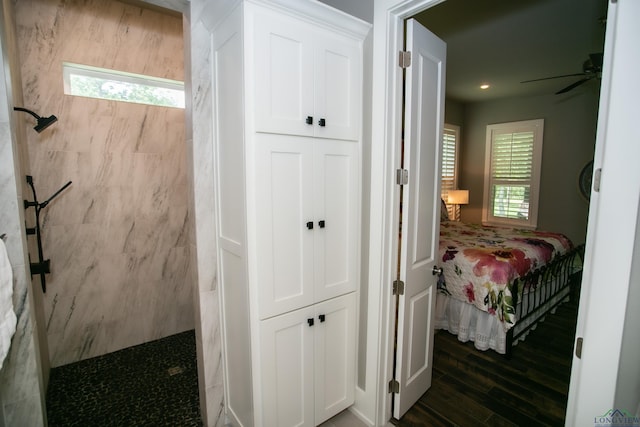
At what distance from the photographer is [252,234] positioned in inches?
55.8

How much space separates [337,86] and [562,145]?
489 centimetres

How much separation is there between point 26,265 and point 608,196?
230cm

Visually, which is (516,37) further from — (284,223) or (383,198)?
(284,223)

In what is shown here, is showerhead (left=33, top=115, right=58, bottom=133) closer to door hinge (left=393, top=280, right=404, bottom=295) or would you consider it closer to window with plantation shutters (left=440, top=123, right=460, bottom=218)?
door hinge (left=393, top=280, right=404, bottom=295)

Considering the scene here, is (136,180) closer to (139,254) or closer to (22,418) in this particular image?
(139,254)

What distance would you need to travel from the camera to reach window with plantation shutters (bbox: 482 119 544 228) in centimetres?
507

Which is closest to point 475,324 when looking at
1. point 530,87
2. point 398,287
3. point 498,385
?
point 498,385

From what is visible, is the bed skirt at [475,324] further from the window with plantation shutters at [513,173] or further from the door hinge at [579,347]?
the window with plantation shutters at [513,173]

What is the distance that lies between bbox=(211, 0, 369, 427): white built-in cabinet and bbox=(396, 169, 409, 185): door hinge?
0.76ft

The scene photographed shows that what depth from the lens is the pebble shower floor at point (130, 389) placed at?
1.93 m

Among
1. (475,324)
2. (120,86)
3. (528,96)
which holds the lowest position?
(475,324)

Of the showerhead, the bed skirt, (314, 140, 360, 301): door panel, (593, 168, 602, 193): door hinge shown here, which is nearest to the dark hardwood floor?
the bed skirt

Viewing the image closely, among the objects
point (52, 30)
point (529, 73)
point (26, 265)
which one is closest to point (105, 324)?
point (26, 265)

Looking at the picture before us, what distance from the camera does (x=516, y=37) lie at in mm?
3164
